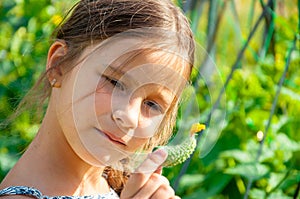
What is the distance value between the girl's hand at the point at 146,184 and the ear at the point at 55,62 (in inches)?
8.4

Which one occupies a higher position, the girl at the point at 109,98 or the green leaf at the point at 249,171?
the girl at the point at 109,98

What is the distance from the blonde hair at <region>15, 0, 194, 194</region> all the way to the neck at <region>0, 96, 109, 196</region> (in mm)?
109

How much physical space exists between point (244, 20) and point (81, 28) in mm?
3374

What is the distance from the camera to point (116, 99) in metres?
1.30

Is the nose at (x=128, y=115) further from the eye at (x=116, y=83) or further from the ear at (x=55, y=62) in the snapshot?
the ear at (x=55, y=62)

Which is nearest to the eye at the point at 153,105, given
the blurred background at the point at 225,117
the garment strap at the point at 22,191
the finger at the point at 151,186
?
the finger at the point at 151,186

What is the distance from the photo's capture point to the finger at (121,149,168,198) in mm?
1307

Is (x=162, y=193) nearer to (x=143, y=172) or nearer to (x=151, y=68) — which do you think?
(x=143, y=172)

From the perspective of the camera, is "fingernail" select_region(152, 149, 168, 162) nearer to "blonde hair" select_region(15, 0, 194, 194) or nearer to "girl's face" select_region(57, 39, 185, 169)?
"girl's face" select_region(57, 39, 185, 169)

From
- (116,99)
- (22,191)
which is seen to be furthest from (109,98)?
(22,191)

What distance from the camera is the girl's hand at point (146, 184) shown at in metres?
1.34

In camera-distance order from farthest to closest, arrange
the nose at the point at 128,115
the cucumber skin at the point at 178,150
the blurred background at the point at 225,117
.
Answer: the blurred background at the point at 225,117 < the cucumber skin at the point at 178,150 < the nose at the point at 128,115

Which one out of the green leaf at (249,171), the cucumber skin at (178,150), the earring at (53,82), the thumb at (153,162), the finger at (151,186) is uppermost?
the earring at (53,82)

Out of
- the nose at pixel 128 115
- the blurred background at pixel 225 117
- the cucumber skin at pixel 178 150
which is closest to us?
the nose at pixel 128 115
